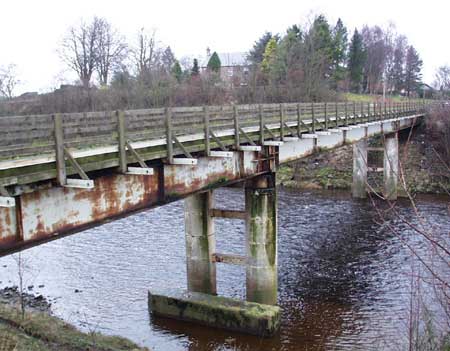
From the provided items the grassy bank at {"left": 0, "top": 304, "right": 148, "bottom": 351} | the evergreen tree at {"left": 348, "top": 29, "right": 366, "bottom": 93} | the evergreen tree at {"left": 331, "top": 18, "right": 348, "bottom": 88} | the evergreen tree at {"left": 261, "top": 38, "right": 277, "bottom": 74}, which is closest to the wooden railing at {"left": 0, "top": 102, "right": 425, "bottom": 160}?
the grassy bank at {"left": 0, "top": 304, "right": 148, "bottom": 351}

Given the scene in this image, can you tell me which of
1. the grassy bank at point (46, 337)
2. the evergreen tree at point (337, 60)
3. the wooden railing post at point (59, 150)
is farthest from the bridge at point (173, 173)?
the evergreen tree at point (337, 60)

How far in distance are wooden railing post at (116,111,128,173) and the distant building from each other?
191 ft

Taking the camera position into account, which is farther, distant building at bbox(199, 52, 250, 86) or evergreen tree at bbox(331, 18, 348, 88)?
evergreen tree at bbox(331, 18, 348, 88)

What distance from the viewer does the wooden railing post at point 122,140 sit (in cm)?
946

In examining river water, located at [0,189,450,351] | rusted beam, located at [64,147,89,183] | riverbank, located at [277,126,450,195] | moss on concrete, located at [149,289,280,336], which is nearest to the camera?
rusted beam, located at [64,147,89,183]

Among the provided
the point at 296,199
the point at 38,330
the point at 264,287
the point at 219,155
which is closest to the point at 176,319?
the point at 264,287

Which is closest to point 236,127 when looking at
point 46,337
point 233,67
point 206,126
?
point 206,126

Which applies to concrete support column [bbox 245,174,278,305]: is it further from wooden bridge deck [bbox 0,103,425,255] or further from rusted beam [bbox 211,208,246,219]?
wooden bridge deck [bbox 0,103,425,255]

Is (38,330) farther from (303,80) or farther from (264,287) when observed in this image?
(303,80)

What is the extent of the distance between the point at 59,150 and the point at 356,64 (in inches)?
3225

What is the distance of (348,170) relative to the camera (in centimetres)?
4184

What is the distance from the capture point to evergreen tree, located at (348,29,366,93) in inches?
3295

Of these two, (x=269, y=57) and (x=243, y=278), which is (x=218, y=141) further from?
(x=269, y=57)

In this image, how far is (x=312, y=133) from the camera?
1927 cm
